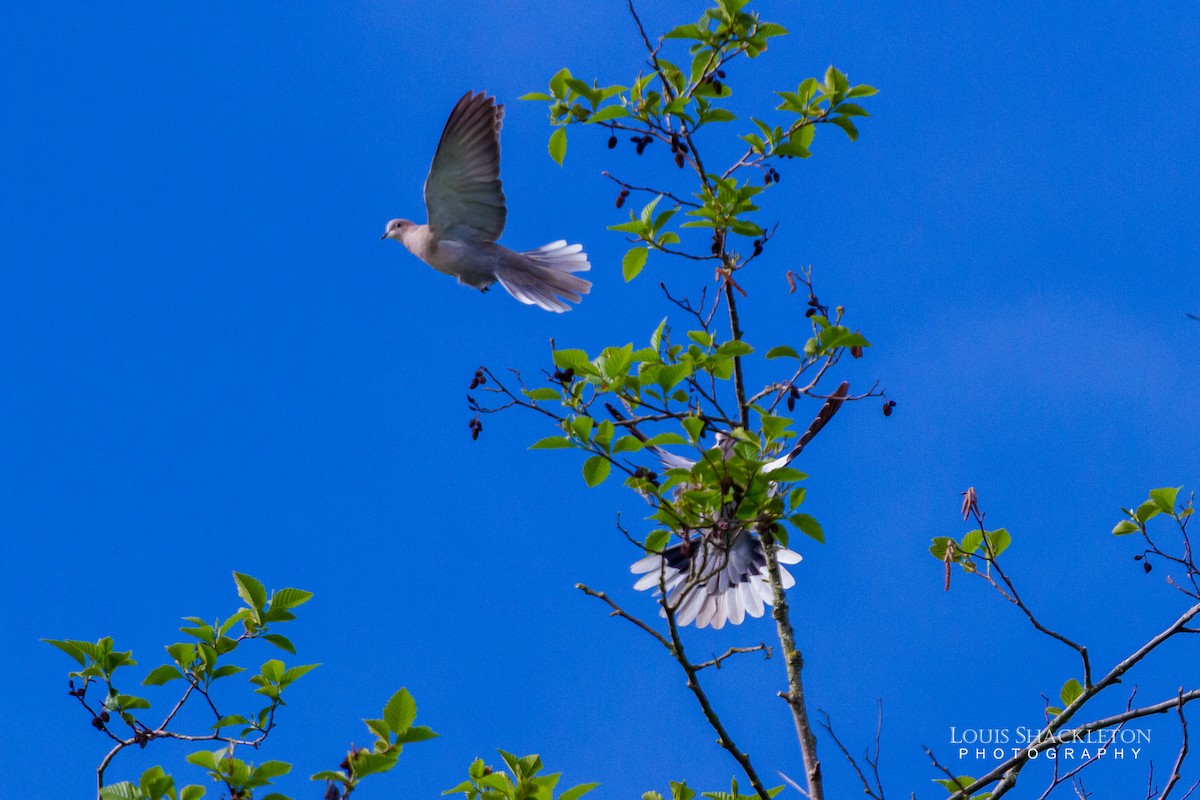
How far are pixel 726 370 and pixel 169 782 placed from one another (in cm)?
183

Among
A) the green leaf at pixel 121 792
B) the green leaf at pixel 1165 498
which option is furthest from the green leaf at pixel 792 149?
the green leaf at pixel 121 792

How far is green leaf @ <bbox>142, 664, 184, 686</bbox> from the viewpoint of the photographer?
10.5ft

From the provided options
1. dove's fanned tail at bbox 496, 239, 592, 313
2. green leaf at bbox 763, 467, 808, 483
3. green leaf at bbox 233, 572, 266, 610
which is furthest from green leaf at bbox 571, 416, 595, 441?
dove's fanned tail at bbox 496, 239, 592, 313

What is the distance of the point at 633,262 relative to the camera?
350 cm

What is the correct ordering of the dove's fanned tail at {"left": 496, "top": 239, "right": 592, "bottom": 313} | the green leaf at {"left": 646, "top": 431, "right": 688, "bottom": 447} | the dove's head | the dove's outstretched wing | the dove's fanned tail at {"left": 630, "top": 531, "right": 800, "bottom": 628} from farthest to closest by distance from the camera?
the dove's head → the dove's fanned tail at {"left": 496, "top": 239, "right": 592, "bottom": 313} → the dove's outstretched wing → the dove's fanned tail at {"left": 630, "top": 531, "right": 800, "bottom": 628} → the green leaf at {"left": 646, "top": 431, "right": 688, "bottom": 447}

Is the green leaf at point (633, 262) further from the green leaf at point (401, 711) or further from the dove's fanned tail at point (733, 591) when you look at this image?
the dove's fanned tail at point (733, 591)

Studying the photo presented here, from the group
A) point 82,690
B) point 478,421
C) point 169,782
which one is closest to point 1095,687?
point 478,421

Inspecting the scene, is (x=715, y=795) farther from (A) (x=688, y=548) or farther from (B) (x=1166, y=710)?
(B) (x=1166, y=710)

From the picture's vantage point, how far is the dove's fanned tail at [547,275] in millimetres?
5727

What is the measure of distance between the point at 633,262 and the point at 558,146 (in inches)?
18.6

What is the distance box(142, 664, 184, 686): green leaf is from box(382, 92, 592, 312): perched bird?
292 cm

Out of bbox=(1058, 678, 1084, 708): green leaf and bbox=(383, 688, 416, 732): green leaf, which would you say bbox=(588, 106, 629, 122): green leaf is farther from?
bbox=(1058, 678, 1084, 708): green leaf

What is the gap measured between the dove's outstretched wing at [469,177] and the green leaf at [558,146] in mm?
2000

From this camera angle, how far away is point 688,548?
9.00ft
